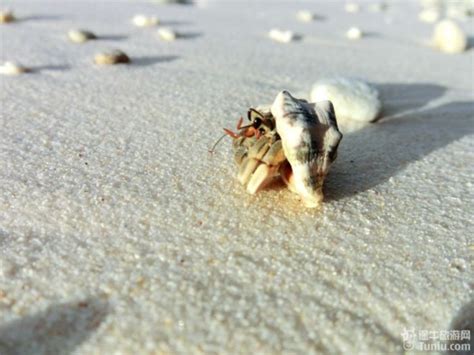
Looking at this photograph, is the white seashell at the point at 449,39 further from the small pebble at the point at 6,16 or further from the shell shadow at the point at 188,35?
the small pebble at the point at 6,16

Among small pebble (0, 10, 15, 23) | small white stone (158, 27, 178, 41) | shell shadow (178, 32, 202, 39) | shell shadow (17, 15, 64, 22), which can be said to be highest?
small pebble (0, 10, 15, 23)

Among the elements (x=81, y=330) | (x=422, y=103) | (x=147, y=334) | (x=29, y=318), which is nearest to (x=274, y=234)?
(x=147, y=334)

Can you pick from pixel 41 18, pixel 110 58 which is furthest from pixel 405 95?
pixel 41 18

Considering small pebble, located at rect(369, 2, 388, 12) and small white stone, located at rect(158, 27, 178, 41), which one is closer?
small white stone, located at rect(158, 27, 178, 41)

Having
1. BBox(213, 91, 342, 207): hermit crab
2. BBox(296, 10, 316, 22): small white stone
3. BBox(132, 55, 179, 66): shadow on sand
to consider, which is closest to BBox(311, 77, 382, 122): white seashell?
BBox(213, 91, 342, 207): hermit crab

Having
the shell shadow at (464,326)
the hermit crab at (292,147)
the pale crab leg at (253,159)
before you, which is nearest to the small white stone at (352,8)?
the hermit crab at (292,147)

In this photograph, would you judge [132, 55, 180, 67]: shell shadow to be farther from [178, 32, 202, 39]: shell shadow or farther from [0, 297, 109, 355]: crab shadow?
[0, 297, 109, 355]: crab shadow

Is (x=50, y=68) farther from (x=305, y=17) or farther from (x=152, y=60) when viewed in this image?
(x=305, y=17)

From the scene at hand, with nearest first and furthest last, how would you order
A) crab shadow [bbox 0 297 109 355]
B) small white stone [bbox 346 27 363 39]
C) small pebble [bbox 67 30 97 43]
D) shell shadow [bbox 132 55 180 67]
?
1. crab shadow [bbox 0 297 109 355]
2. shell shadow [bbox 132 55 180 67]
3. small pebble [bbox 67 30 97 43]
4. small white stone [bbox 346 27 363 39]
